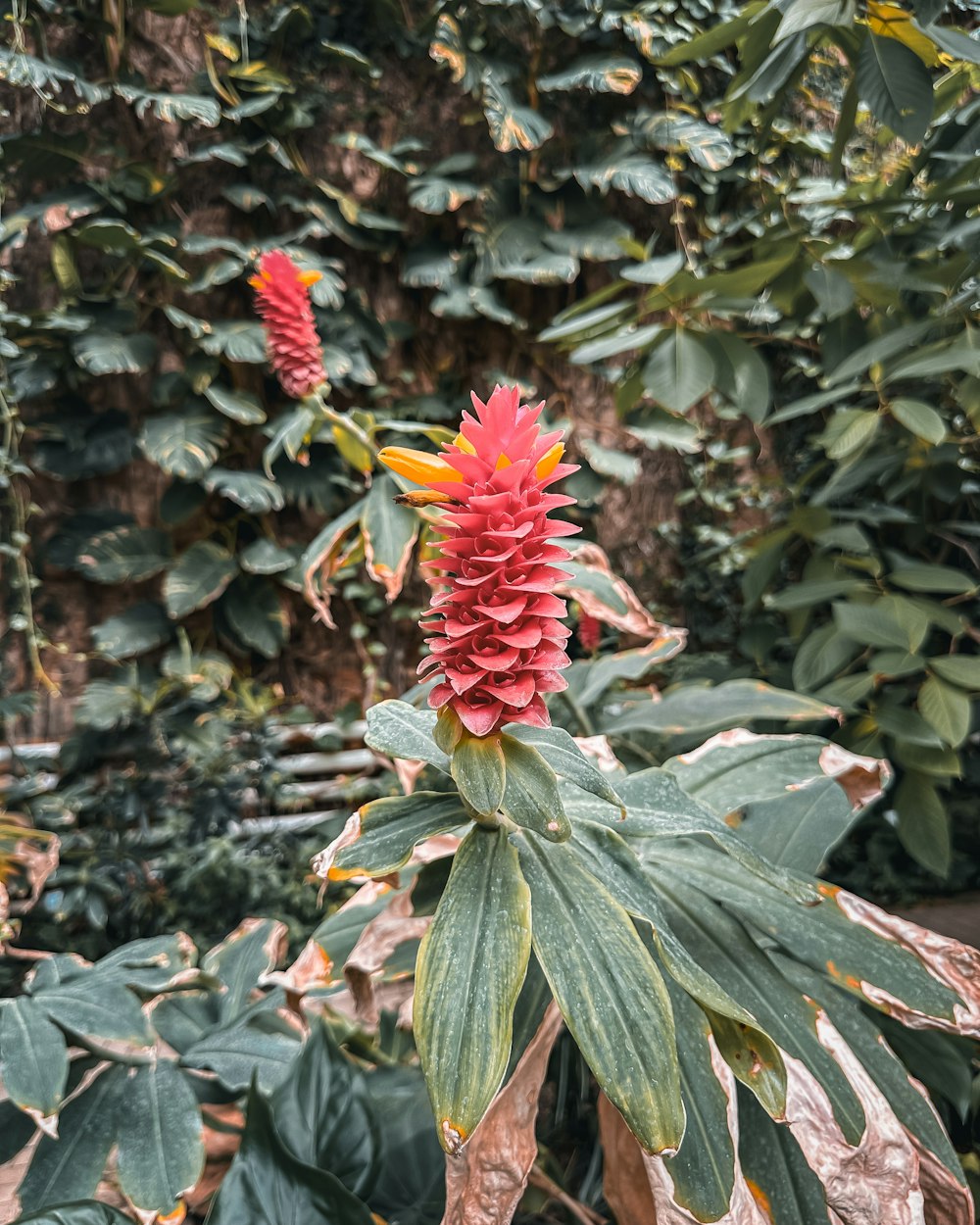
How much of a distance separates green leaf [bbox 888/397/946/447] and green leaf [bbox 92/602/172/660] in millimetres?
2093

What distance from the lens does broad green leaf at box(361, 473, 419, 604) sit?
996 mm

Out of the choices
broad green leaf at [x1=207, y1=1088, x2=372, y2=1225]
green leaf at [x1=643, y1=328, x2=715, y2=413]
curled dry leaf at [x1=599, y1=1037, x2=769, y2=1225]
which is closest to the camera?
curled dry leaf at [x1=599, y1=1037, x2=769, y2=1225]

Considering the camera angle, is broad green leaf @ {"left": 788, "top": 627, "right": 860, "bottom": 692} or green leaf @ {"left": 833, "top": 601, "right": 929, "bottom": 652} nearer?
green leaf @ {"left": 833, "top": 601, "right": 929, "bottom": 652}

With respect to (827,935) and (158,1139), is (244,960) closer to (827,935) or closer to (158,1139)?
(158,1139)

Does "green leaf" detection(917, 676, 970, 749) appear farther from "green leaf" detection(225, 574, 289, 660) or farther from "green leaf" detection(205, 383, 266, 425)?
"green leaf" detection(205, 383, 266, 425)

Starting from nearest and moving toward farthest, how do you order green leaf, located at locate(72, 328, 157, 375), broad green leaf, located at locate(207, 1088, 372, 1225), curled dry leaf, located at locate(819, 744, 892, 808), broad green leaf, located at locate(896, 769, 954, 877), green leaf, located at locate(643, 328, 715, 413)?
broad green leaf, located at locate(207, 1088, 372, 1225) < curled dry leaf, located at locate(819, 744, 892, 808) < green leaf, located at locate(643, 328, 715, 413) < broad green leaf, located at locate(896, 769, 954, 877) < green leaf, located at locate(72, 328, 157, 375)

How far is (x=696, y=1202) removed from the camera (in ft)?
1.84

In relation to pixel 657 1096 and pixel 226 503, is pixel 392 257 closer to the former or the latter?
pixel 226 503

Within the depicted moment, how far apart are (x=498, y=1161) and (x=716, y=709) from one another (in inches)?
27.7

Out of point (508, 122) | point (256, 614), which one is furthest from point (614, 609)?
point (508, 122)

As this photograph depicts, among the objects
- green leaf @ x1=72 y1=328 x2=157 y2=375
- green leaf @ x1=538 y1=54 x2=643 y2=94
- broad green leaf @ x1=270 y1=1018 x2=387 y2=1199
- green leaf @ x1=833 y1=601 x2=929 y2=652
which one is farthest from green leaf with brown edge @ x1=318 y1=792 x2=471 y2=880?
green leaf @ x1=538 y1=54 x2=643 y2=94

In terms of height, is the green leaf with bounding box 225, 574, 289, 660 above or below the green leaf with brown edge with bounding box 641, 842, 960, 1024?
below

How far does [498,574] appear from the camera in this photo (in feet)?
1.71

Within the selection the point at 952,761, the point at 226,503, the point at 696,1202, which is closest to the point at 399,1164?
the point at 696,1202
